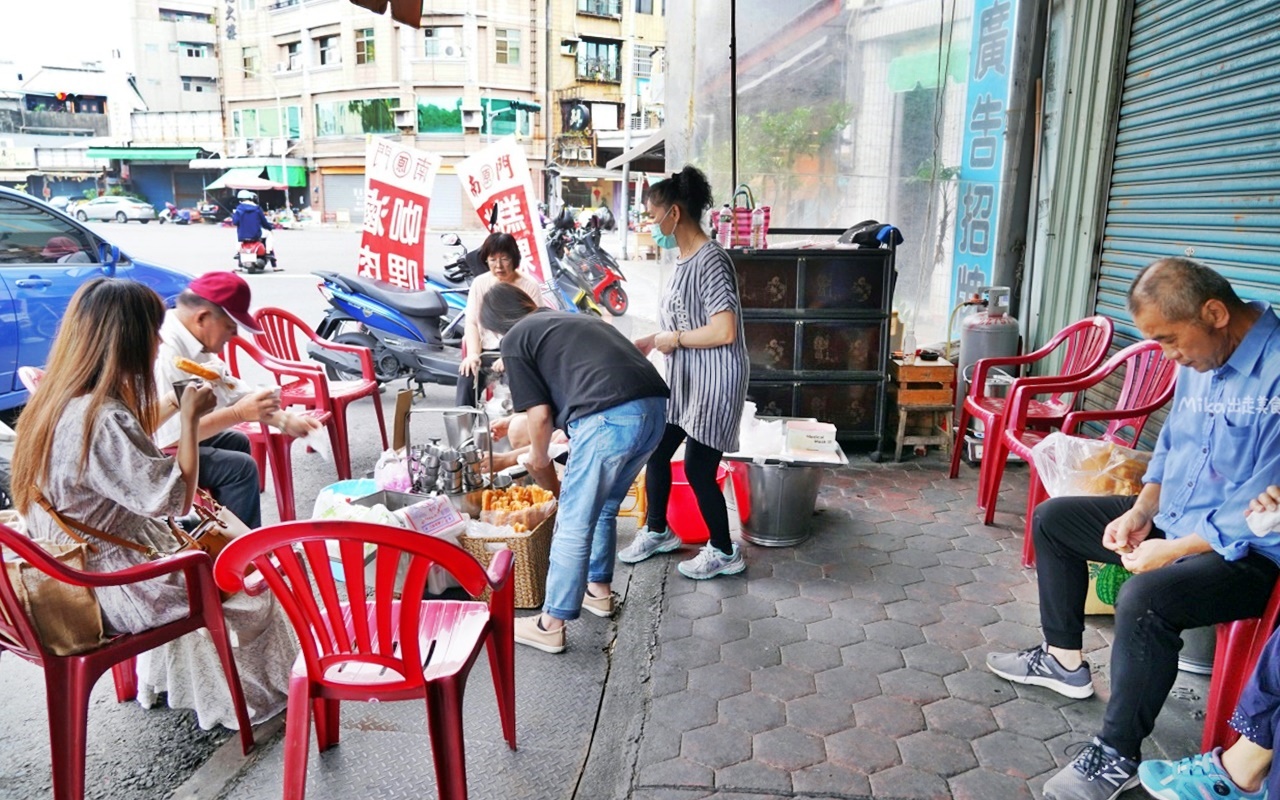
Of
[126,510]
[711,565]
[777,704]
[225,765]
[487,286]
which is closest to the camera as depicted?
[126,510]

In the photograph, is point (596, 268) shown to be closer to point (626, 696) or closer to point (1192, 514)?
point (626, 696)

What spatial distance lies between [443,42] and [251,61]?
38.7 ft

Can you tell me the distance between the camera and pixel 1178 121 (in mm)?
4281

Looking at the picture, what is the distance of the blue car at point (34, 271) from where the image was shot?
17.8 feet

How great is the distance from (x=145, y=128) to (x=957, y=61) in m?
45.2

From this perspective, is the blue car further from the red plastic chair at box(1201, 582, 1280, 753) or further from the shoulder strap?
the red plastic chair at box(1201, 582, 1280, 753)

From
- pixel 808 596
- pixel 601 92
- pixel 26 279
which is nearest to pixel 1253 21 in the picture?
pixel 808 596

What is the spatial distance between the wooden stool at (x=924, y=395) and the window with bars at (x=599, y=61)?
109 feet

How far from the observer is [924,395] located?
17.0 ft

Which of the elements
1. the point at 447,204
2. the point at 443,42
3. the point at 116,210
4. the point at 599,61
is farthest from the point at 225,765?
the point at 599,61

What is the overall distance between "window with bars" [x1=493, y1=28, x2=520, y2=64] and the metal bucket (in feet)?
106

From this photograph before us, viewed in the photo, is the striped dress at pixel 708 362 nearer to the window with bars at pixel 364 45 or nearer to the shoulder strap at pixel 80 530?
the shoulder strap at pixel 80 530

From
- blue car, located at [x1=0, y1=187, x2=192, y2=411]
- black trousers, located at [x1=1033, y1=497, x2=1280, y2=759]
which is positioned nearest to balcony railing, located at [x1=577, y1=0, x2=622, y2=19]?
blue car, located at [x1=0, y1=187, x2=192, y2=411]

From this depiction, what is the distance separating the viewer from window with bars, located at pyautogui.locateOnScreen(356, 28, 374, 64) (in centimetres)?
3297
